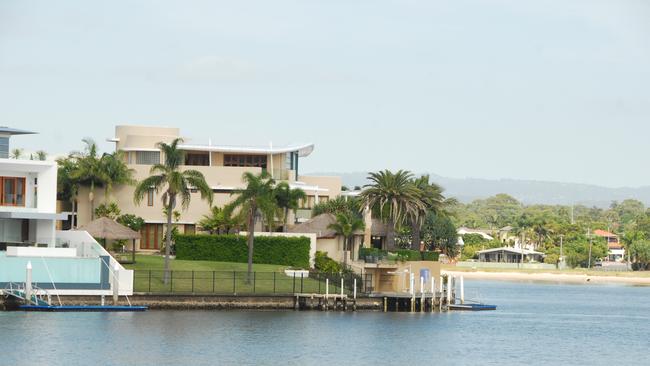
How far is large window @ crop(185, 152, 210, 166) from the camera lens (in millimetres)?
112250

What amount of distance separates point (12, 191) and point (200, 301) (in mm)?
14118

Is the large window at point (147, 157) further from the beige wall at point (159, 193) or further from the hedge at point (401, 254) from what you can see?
the hedge at point (401, 254)

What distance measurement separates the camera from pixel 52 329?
7144 cm

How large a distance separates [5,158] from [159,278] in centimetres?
1214

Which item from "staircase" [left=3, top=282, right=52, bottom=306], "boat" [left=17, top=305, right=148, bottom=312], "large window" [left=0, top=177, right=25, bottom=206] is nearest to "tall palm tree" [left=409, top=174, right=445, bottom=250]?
"boat" [left=17, top=305, right=148, bottom=312]

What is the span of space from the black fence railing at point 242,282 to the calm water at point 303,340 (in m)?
2.41

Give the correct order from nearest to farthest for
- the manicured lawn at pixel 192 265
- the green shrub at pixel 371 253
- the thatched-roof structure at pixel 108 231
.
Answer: the thatched-roof structure at pixel 108 231
the manicured lawn at pixel 192 265
the green shrub at pixel 371 253

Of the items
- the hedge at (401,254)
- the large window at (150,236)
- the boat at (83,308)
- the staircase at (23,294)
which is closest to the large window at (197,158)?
the large window at (150,236)

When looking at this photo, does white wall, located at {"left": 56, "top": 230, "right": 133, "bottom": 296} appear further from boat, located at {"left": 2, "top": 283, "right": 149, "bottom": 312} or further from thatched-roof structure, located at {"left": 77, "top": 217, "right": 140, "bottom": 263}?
thatched-roof structure, located at {"left": 77, "top": 217, "right": 140, "bottom": 263}

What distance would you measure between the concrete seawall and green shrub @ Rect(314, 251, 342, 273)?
1171 centimetres

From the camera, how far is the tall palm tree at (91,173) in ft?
353

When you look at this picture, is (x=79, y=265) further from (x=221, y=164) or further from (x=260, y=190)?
(x=221, y=164)

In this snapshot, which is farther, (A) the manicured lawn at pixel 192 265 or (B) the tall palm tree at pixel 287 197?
(B) the tall palm tree at pixel 287 197

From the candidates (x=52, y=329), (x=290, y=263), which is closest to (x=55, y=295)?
(x=52, y=329)
